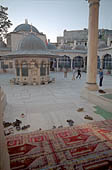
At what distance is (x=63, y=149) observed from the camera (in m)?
2.68

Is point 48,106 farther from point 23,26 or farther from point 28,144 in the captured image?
point 23,26

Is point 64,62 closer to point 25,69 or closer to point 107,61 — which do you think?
point 107,61

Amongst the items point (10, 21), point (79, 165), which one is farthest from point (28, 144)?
point (10, 21)

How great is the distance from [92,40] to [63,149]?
544 centimetres

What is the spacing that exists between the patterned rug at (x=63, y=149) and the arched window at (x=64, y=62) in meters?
23.7

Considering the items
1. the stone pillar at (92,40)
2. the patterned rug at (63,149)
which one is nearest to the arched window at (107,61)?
the stone pillar at (92,40)

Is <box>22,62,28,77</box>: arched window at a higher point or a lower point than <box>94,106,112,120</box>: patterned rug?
higher

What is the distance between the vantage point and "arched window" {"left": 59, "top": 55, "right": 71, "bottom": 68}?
86.7ft

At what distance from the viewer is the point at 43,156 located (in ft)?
8.18

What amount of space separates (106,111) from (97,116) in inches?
27.1

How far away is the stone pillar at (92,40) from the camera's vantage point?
19.9ft

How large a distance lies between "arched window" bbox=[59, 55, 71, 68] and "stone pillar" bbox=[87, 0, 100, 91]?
2021 centimetres

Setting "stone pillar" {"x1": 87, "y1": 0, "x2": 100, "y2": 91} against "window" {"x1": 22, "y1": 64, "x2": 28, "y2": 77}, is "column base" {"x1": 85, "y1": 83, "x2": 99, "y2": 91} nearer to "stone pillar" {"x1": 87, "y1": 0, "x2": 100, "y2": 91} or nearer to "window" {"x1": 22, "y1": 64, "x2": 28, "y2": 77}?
"stone pillar" {"x1": 87, "y1": 0, "x2": 100, "y2": 91}

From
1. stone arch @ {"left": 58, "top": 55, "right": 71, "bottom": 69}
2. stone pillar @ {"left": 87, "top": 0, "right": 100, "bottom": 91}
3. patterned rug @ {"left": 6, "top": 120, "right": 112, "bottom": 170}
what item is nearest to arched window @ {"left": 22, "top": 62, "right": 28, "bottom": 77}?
stone pillar @ {"left": 87, "top": 0, "right": 100, "bottom": 91}
